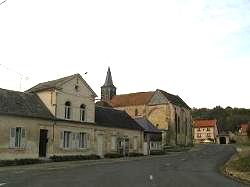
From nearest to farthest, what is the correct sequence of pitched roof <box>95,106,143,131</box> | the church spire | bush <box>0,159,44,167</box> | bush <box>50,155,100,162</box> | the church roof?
bush <box>0,159,44,167</box>
bush <box>50,155,100,162</box>
pitched roof <box>95,106,143,131</box>
the church spire
the church roof

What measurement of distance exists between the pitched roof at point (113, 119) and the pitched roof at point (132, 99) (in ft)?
119

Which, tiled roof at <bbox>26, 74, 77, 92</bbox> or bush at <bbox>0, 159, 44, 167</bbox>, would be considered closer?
bush at <bbox>0, 159, 44, 167</bbox>

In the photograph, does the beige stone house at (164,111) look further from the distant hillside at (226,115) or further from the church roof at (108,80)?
the distant hillside at (226,115)

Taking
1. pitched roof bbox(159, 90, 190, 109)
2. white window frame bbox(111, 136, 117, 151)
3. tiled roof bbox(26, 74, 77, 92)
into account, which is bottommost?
white window frame bbox(111, 136, 117, 151)

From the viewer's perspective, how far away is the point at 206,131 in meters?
137

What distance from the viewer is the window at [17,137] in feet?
119

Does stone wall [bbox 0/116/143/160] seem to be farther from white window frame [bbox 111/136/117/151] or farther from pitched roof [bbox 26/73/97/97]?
pitched roof [bbox 26/73/97/97]

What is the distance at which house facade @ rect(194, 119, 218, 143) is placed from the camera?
441 feet

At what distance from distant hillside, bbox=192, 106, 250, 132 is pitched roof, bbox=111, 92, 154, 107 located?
2387 inches

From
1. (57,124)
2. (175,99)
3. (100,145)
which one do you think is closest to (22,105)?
(57,124)

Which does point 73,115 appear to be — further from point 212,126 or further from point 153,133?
point 212,126

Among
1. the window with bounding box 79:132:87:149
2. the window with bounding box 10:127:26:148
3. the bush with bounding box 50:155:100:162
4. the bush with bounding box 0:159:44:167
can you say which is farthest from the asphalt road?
the window with bounding box 79:132:87:149

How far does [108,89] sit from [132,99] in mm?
10227

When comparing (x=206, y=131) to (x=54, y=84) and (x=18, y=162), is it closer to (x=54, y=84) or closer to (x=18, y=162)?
(x=54, y=84)
